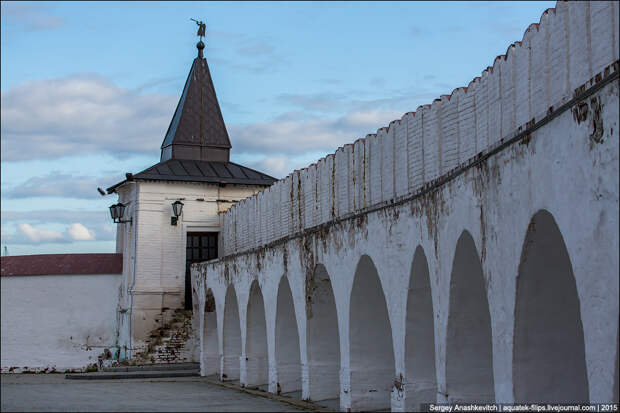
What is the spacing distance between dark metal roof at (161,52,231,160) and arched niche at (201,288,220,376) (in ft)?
18.3

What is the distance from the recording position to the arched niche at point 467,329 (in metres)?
8.43

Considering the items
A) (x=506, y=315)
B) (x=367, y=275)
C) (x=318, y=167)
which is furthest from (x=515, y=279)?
(x=318, y=167)

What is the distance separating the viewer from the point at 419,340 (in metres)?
9.70

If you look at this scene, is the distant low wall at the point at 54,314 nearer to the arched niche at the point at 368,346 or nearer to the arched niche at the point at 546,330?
the arched niche at the point at 368,346

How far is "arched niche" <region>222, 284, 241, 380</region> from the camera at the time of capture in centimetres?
1839

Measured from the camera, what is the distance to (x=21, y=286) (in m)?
21.4

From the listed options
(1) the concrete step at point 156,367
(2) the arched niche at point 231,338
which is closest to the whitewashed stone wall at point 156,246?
(1) the concrete step at point 156,367

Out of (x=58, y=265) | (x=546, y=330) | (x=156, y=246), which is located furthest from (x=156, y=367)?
(x=546, y=330)

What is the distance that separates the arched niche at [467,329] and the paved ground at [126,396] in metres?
4.19

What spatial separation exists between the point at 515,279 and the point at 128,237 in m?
17.1

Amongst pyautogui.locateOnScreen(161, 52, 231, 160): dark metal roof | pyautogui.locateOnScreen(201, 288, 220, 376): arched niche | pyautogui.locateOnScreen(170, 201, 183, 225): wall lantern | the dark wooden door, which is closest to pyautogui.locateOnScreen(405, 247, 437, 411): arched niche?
pyautogui.locateOnScreen(201, 288, 220, 376): arched niche

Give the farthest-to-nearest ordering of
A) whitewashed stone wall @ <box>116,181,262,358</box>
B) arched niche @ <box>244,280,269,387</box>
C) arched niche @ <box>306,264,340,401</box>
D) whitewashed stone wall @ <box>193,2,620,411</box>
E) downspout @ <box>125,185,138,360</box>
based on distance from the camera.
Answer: whitewashed stone wall @ <box>116,181,262,358</box> < downspout @ <box>125,185,138,360</box> < arched niche @ <box>244,280,269,387</box> < arched niche @ <box>306,264,340,401</box> < whitewashed stone wall @ <box>193,2,620,411</box>

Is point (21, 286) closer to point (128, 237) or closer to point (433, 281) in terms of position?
point (128, 237)

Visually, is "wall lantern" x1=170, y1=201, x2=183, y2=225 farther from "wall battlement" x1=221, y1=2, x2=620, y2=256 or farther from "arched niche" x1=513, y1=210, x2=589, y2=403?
"arched niche" x1=513, y1=210, x2=589, y2=403
